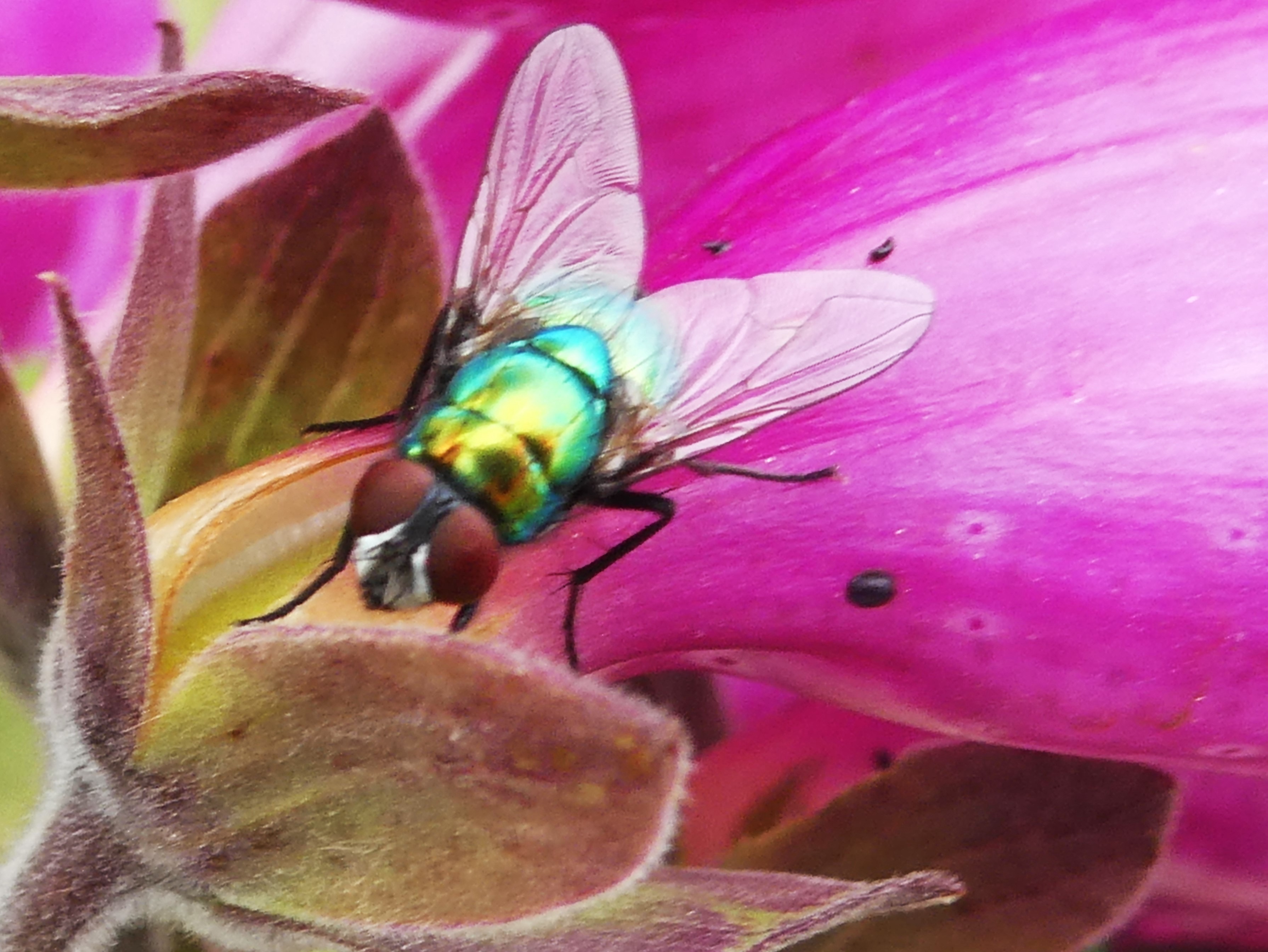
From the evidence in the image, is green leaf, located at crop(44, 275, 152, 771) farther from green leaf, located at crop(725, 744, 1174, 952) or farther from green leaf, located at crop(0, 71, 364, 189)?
green leaf, located at crop(725, 744, 1174, 952)

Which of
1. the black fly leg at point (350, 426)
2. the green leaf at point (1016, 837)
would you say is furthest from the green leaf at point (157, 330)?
the green leaf at point (1016, 837)

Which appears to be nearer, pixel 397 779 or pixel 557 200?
pixel 397 779

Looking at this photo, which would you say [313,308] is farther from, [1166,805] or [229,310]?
[1166,805]

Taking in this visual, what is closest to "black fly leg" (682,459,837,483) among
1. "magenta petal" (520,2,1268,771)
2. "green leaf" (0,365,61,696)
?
"magenta petal" (520,2,1268,771)

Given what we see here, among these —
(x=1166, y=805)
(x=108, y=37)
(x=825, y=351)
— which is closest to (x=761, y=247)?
(x=825, y=351)

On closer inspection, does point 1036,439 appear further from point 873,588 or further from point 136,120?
point 136,120

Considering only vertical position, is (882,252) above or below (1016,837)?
above

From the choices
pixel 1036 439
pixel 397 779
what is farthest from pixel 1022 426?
pixel 397 779

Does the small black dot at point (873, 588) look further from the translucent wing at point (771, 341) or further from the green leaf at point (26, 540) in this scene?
the green leaf at point (26, 540)
